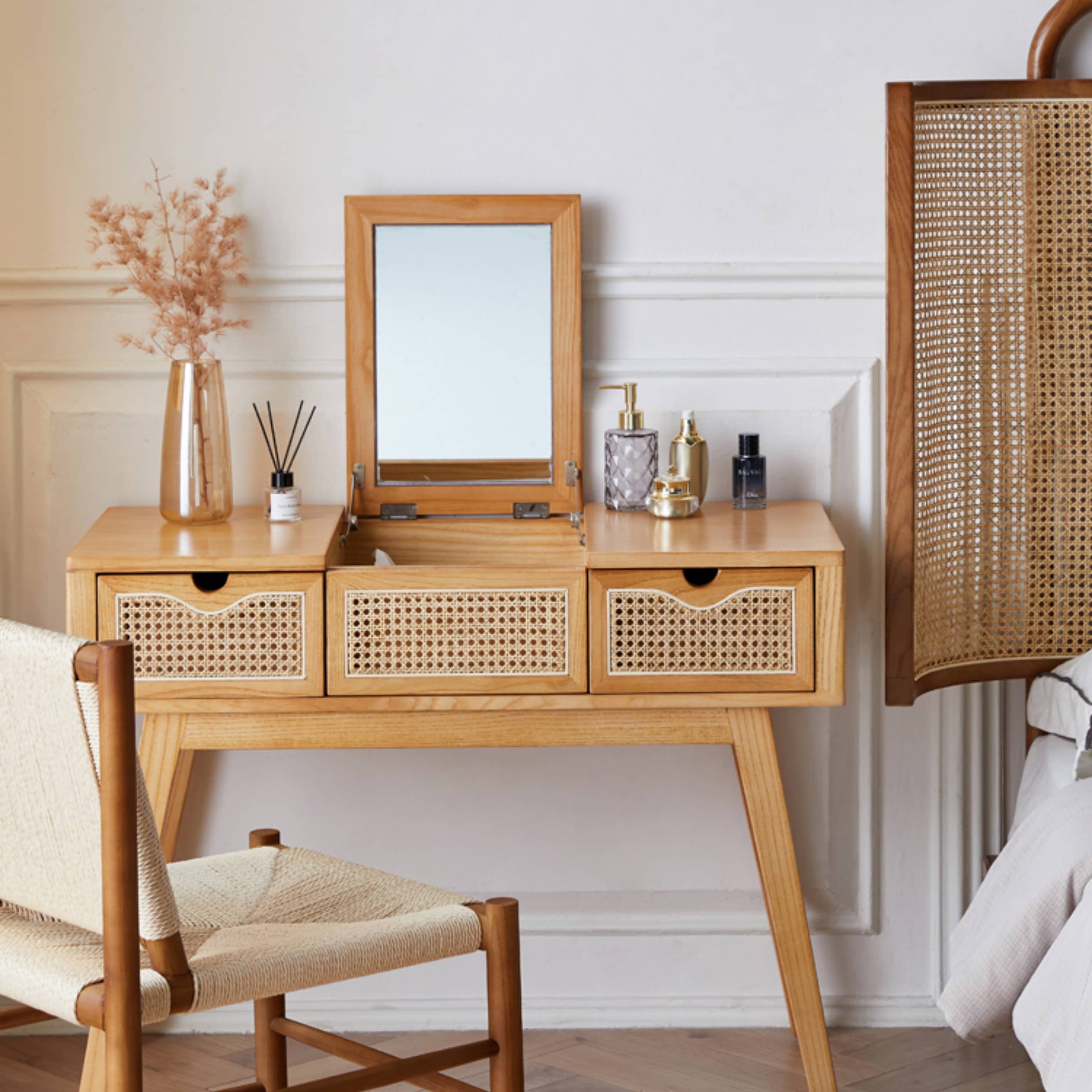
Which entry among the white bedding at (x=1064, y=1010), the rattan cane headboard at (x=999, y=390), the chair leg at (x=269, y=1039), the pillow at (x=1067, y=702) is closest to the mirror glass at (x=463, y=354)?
the rattan cane headboard at (x=999, y=390)

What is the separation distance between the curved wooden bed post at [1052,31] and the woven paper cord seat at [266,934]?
1486 millimetres

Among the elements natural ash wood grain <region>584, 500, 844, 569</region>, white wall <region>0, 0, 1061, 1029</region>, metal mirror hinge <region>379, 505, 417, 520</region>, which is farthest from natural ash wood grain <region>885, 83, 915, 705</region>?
Result: metal mirror hinge <region>379, 505, 417, 520</region>

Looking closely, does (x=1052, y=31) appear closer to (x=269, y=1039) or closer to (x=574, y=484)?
(x=574, y=484)

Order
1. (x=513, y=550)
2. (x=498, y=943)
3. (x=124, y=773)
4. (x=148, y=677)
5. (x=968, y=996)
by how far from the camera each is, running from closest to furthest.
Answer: (x=124, y=773), (x=498, y=943), (x=968, y=996), (x=148, y=677), (x=513, y=550)

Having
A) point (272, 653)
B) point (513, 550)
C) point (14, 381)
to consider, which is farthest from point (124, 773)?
point (14, 381)

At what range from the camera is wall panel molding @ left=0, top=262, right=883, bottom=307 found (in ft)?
7.34

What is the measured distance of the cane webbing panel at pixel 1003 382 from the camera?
82.4 inches

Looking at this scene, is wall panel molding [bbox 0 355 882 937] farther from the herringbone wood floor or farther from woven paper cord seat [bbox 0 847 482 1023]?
woven paper cord seat [bbox 0 847 482 1023]

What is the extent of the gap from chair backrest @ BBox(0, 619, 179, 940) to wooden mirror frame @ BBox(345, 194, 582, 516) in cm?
101

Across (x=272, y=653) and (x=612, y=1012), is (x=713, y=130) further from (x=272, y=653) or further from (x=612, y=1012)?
(x=612, y=1012)

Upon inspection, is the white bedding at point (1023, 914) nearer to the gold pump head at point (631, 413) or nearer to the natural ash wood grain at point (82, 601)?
the gold pump head at point (631, 413)

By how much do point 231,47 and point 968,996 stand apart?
1.69m

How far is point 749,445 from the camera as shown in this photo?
2.16m

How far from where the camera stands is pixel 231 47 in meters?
2.22
